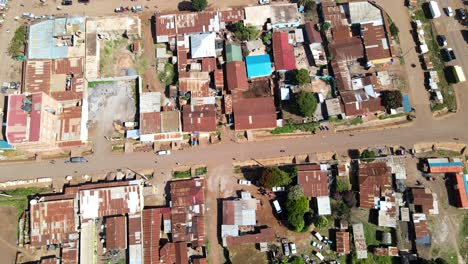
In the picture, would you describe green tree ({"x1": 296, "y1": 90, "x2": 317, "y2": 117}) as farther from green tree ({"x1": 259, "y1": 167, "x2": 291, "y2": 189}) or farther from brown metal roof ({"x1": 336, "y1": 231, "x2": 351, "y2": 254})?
brown metal roof ({"x1": 336, "y1": 231, "x2": 351, "y2": 254})

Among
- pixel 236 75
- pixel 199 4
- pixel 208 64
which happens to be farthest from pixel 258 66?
pixel 199 4

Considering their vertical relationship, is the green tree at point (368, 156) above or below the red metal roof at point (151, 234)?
above

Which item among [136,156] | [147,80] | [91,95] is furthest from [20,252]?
[147,80]

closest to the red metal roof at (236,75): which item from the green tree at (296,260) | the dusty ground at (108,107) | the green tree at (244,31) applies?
the green tree at (244,31)

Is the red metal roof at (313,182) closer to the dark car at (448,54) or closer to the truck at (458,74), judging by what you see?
the truck at (458,74)

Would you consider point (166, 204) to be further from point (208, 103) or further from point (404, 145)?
point (404, 145)

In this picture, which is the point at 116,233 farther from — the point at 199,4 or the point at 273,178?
the point at 199,4
